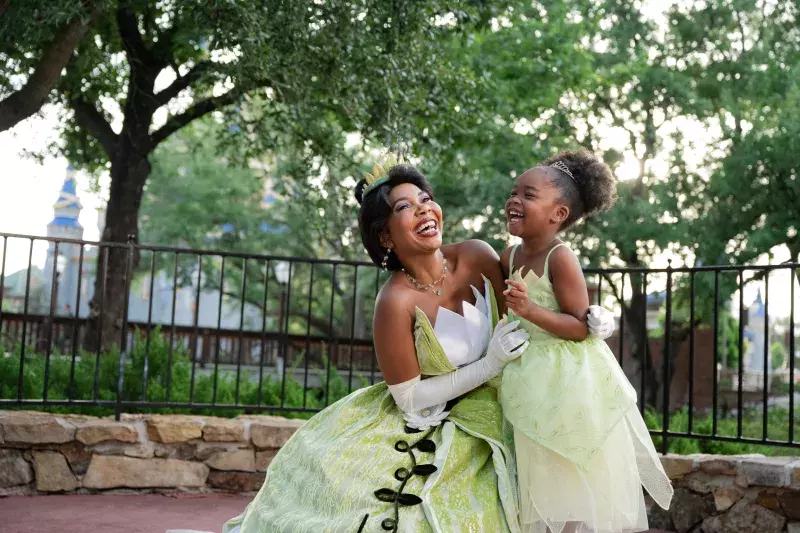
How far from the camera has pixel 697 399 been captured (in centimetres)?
2261

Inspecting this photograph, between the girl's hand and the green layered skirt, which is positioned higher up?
the girl's hand

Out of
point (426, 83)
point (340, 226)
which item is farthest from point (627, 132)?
point (426, 83)

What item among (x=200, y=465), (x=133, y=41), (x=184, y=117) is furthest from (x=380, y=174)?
(x=184, y=117)

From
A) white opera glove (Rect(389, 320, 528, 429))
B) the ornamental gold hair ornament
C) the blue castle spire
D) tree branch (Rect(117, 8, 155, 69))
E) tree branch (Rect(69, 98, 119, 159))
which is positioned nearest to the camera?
white opera glove (Rect(389, 320, 528, 429))

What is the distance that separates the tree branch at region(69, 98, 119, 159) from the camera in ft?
33.3

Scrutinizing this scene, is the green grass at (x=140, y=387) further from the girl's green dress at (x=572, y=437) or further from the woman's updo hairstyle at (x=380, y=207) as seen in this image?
the girl's green dress at (x=572, y=437)

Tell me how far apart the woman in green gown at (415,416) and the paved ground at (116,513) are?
152 centimetres

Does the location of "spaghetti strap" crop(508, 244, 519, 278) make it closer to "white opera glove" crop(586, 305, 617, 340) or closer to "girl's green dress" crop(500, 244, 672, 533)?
"girl's green dress" crop(500, 244, 672, 533)

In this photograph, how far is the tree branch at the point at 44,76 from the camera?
250 inches

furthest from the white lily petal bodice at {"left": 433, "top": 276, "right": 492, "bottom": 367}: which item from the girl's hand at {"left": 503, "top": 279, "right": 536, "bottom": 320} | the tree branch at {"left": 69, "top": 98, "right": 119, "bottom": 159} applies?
the tree branch at {"left": 69, "top": 98, "right": 119, "bottom": 159}

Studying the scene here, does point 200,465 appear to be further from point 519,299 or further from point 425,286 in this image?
point 519,299

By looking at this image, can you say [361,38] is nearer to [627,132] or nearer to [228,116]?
[228,116]

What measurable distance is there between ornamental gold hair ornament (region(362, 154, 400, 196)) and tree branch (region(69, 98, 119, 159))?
808 centimetres

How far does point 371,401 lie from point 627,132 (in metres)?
15.9
